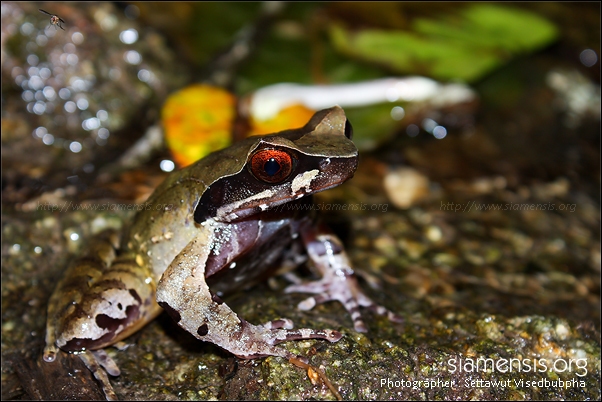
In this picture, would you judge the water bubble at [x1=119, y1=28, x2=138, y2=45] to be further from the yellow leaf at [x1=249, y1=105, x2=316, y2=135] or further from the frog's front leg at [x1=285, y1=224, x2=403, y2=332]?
the frog's front leg at [x1=285, y1=224, x2=403, y2=332]

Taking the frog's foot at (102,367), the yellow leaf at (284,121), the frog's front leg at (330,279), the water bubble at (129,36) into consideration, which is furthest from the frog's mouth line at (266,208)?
the water bubble at (129,36)

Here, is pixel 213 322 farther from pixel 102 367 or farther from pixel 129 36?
pixel 129 36

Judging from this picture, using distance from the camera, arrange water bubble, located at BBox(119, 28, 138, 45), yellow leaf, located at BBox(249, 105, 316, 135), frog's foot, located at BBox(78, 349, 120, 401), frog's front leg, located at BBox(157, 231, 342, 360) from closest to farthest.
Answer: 1. frog's front leg, located at BBox(157, 231, 342, 360)
2. frog's foot, located at BBox(78, 349, 120, 401)
3. yellow leaf, located at BBox(249, 105, 316, 135)
4. water bubble, located at BBox(119, 28, 138, 45)

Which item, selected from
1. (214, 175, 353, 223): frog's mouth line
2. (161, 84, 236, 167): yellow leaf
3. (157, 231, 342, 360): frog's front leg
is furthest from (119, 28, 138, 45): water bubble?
(157, 231, 342, 360): frog's front leg

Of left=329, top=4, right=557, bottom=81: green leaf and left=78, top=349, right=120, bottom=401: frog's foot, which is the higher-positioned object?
left=329, top=4, right=557, bottom=81: green leaf

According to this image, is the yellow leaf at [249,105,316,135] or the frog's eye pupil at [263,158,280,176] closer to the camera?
the frog's eye pupil at [263,158,280,176]

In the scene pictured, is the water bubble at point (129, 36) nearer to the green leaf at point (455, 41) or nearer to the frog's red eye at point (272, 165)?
the green leaf at point (455, 41)

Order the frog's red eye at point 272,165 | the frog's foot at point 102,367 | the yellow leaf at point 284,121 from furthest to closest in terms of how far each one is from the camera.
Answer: the yellow leaf at point 284,121 → the frog's foot at point 102,367 → the frog's red eye at point 272,165
